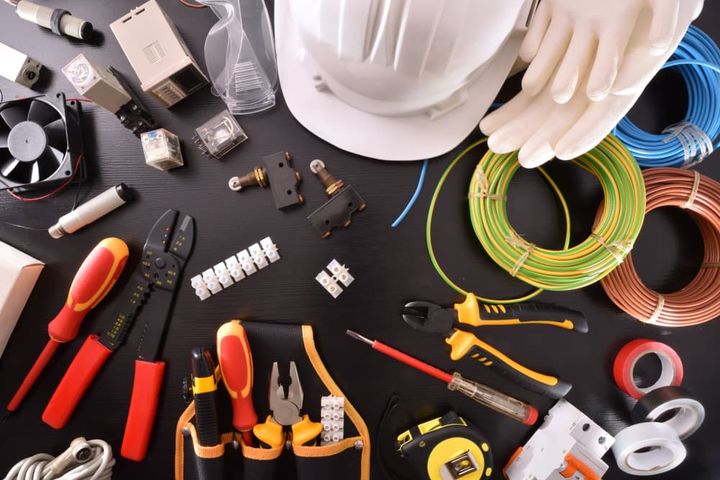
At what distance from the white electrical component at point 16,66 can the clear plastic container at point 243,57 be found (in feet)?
1.35

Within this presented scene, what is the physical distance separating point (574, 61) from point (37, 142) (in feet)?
3.59

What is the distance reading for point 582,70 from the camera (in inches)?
27.1

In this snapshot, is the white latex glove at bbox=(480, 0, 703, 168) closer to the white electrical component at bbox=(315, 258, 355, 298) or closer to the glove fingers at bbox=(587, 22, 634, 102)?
the glove fingers at bbox=(587, 22, 634, 102)

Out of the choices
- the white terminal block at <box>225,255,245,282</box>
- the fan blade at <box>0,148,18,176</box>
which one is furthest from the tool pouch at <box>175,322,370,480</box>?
the fan blade at <box>0,148,18,176</box>

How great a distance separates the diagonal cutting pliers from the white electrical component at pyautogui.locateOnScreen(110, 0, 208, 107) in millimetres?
712

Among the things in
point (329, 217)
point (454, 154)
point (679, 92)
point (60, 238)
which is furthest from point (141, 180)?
point (679, 92)

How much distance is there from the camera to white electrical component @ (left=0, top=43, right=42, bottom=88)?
90cm

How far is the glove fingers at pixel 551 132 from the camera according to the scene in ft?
2.41

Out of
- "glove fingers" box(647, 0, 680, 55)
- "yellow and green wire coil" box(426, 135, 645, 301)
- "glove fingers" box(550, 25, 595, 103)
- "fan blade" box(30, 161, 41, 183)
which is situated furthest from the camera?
"fan blade" box(30, 161, 41, 183)

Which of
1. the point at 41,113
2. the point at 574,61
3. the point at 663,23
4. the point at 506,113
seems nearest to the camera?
the point at 663,23

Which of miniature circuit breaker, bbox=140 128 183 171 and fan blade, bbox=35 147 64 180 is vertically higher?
fan blade, bbox=35 147 64 180

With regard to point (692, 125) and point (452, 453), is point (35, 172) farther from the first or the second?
point (692, 125)

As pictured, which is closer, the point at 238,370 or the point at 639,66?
the point at 639,66

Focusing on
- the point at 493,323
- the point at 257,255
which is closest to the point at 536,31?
the point at 493,323
